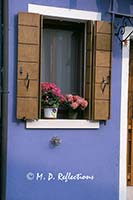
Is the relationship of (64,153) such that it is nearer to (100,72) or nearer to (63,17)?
(100,72)

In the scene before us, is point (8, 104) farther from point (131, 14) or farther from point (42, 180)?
point (131, 14)

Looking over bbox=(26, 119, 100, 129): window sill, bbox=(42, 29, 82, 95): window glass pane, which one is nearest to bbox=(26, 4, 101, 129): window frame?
bbox=(26, 119, 100, 129): window sill

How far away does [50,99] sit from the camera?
5.48 m

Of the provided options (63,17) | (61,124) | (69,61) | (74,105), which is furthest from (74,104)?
(63,17)

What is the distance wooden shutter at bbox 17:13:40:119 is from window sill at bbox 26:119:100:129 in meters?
0.12

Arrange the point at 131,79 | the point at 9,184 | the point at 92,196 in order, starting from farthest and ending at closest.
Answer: the point at 131,79, the point at 92,196, the point at 9,184

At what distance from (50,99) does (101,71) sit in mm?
752

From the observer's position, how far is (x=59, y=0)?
5508 millimetres

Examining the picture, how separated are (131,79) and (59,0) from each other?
1.64 m

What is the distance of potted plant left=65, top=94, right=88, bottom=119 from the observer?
5.51m

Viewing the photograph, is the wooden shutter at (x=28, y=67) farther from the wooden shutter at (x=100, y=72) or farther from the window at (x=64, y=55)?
the wooden shutter at (x=100, y=72)

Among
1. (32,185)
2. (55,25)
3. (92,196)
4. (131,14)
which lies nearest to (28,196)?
(32,185)

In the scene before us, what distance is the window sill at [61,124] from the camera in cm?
532

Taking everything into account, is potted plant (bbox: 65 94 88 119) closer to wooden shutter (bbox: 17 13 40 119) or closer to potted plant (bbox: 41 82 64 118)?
potted plant (bbox: 41 82 64 118)
